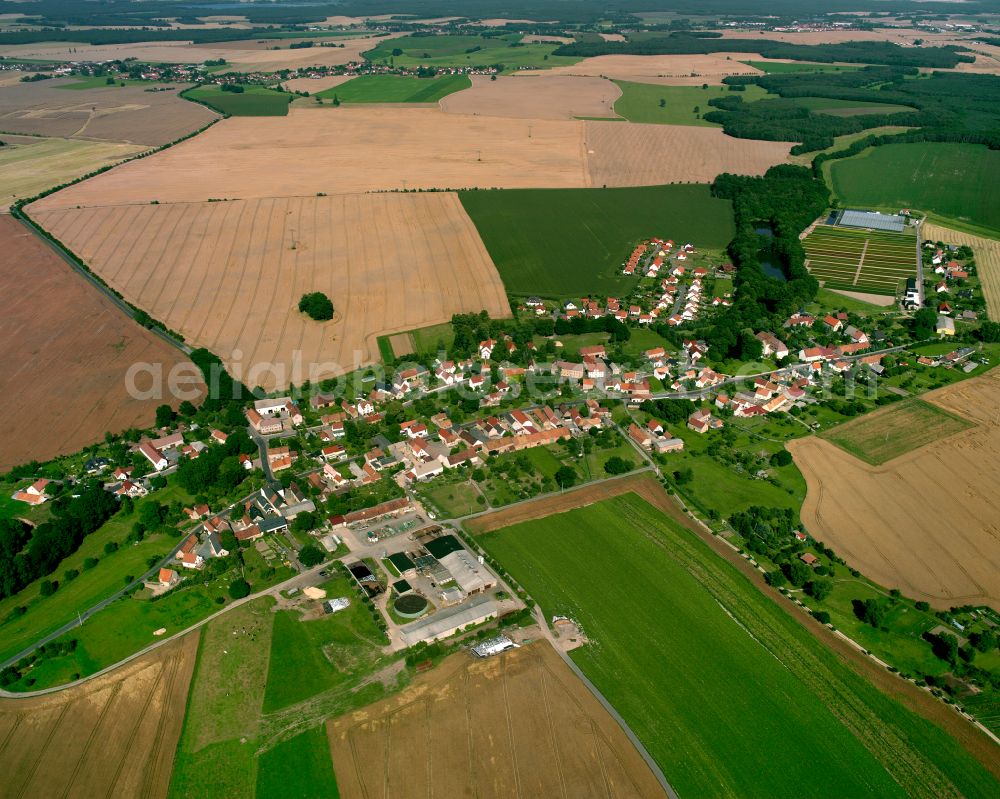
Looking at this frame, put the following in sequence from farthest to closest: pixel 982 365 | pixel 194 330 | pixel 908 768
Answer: pixel 194 330
pixel 982 365
pixel 908 768

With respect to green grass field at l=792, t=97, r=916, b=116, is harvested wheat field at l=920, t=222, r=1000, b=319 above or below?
below

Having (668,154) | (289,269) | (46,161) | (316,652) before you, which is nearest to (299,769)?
(316,652)

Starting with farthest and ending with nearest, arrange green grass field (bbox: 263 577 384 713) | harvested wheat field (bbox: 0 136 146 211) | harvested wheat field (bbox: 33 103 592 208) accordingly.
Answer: harvested wheat field (bbox: 0 136 146 211)
harvested wheat field (bbox: 33 103 592 208)
green grass field (bbox: 263 577 384 713)

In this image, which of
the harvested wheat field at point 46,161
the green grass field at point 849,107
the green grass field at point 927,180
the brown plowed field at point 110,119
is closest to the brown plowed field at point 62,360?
the harvested wheat field at point 46,161

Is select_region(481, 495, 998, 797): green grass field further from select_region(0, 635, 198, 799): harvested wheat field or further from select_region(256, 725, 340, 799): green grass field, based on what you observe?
select_region(0, 635, 198, 799): harvested wheat field

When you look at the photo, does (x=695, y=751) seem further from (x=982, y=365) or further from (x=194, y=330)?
(x=194, y=330)

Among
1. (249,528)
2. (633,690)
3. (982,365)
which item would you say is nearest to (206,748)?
(249,528)

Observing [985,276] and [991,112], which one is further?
[991,112]

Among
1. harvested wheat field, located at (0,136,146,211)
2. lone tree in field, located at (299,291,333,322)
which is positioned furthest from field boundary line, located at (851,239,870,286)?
harvested wheat field, located at (0,136,146,211)
